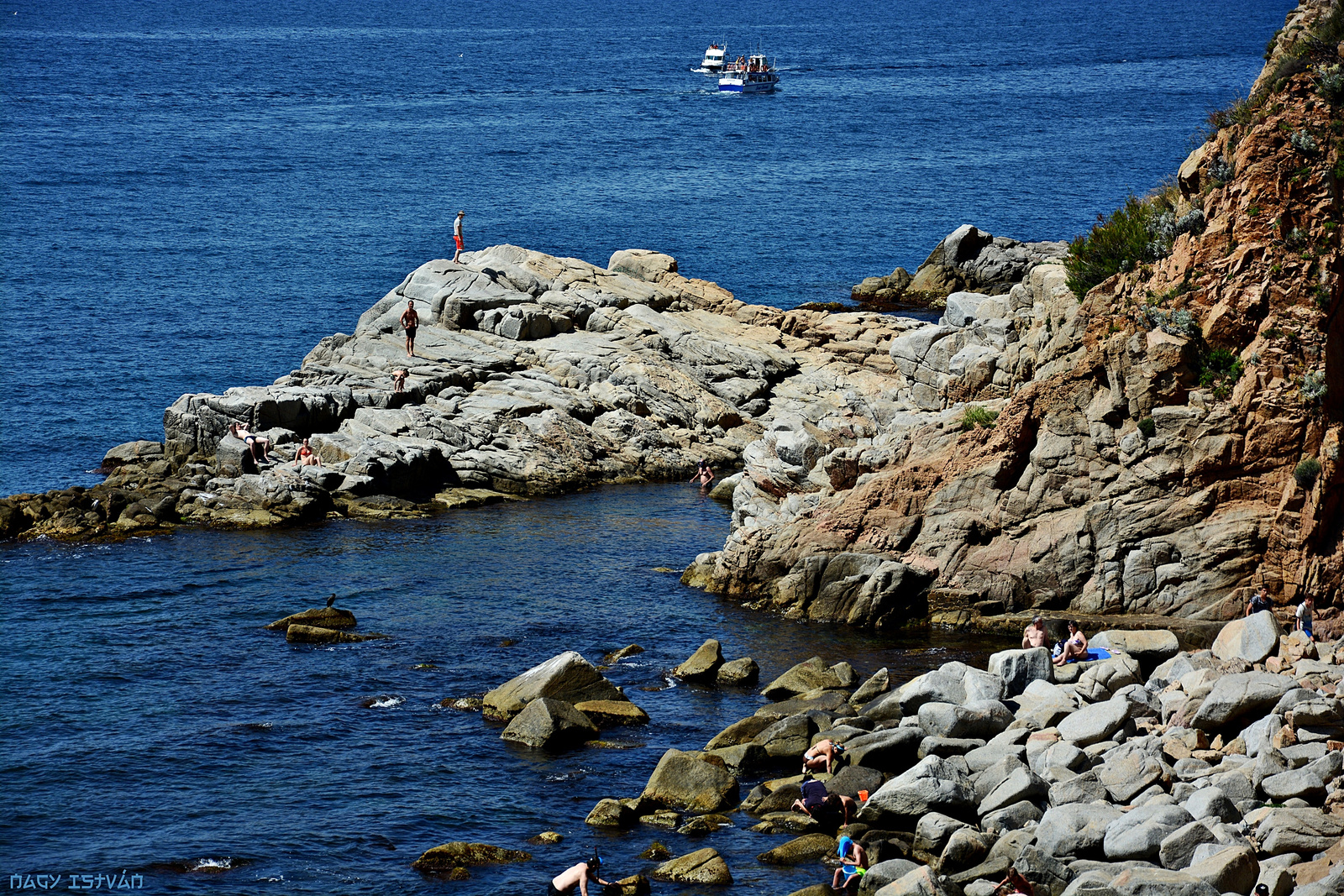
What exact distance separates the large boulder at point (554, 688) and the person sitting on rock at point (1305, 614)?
1878 cm

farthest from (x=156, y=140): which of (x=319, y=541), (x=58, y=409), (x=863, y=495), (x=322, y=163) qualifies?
(x=863, y=495)

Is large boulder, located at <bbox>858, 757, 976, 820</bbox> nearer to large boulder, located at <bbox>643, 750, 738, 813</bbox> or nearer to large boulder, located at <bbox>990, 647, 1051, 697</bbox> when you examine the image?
large boulder, located at <bbox>643, 750, 738, 813</bbox>

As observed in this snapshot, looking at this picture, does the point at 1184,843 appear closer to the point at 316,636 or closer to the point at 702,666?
the point at 702,666

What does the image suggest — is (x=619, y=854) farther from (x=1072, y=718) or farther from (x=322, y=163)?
(x=322, y=163)

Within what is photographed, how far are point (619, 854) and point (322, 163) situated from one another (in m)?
120

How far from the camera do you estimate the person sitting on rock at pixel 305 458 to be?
58531 mm

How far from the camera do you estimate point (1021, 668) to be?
115 ft

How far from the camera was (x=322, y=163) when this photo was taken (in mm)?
138375

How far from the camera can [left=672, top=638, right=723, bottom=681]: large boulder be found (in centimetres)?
4050

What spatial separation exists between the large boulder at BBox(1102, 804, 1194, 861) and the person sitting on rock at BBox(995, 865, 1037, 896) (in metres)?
1.89

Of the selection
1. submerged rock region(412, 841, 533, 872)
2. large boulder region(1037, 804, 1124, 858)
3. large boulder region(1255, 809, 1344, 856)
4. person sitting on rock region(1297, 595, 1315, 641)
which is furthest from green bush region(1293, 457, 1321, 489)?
submerged rock region(412, 841, 533, 872)

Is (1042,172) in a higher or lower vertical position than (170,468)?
higher

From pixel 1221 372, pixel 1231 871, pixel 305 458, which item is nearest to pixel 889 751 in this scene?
pixel 1231 871

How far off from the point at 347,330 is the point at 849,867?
65712 mm
